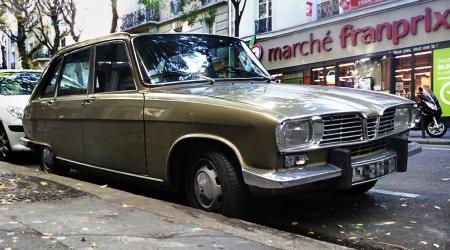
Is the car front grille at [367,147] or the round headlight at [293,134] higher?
the round headlight at [293,134]

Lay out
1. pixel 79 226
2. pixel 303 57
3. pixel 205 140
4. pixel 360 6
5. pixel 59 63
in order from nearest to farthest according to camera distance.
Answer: pixel 79 226
pixel 205 140
pixel 59 63
pixel 360 6
pixel 303 57

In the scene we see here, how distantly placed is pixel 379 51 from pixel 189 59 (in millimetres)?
16169

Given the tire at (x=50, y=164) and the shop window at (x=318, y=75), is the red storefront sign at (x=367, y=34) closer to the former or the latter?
the shop window at (x=318, y=75)

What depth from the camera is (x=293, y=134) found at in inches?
147

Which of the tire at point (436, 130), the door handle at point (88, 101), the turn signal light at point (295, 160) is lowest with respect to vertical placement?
the tire at point (436, 130)

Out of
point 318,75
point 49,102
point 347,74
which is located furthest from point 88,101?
point 318,75

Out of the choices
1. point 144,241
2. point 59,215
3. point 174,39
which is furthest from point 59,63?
point 144,241

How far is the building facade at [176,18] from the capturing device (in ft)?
84.1

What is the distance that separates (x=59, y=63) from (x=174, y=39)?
201cm

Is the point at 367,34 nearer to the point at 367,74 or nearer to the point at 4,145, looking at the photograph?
the point at 367,74

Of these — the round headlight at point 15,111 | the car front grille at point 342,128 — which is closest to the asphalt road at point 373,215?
the car front grille at point 342,128

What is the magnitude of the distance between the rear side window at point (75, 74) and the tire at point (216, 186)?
1.94m

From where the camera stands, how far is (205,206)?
430 cm

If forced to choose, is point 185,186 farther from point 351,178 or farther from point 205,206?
point 351,178
